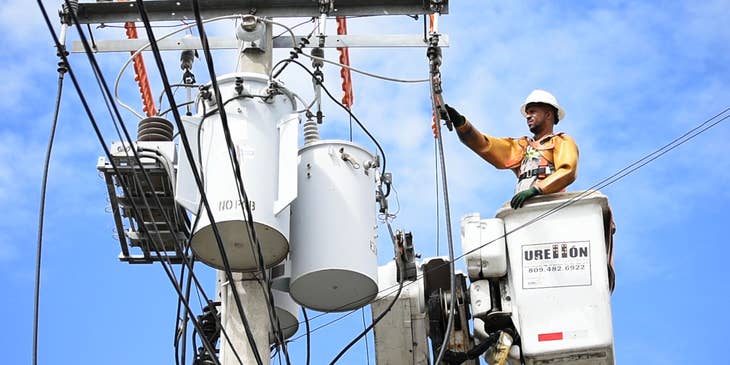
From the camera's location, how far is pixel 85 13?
26.1 ft

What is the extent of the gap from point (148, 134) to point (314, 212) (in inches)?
49.2

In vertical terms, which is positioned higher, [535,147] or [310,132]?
[535,147]

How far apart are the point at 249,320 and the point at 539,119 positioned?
306 cm

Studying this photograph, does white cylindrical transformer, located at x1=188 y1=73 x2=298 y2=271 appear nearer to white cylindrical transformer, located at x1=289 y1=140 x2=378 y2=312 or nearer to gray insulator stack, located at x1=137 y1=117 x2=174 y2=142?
white cylindrical transformer, located at x1=289 y1=140 x2=378 y2=312

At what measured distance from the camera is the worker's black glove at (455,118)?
839 cm

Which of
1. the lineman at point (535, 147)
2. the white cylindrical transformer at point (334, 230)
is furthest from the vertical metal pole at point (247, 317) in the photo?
the lineman at point (535, 147)

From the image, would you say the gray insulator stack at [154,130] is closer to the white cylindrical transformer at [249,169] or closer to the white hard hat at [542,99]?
the white cylindrical transformer at [249,169]

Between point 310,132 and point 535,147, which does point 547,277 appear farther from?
point 310,132

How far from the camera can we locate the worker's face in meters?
8.48

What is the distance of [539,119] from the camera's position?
8492mm

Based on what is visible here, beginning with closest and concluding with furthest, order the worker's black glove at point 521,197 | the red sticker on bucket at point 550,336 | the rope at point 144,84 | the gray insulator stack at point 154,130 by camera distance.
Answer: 1. the gray insulator stack at point 154,130
2. the red sticker on bucket at point 550,336
3. the worker's black glove at point 521,197
4. the rope at point 144,84

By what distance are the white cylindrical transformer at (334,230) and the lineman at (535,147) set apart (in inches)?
59.6

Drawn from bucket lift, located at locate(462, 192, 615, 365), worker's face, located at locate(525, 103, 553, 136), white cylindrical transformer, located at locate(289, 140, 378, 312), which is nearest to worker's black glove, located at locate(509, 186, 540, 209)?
bucket lift, located at locate(462, 192, 615, 365)

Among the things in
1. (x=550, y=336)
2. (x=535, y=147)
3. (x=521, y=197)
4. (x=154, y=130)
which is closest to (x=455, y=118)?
(x=535, y=147)
